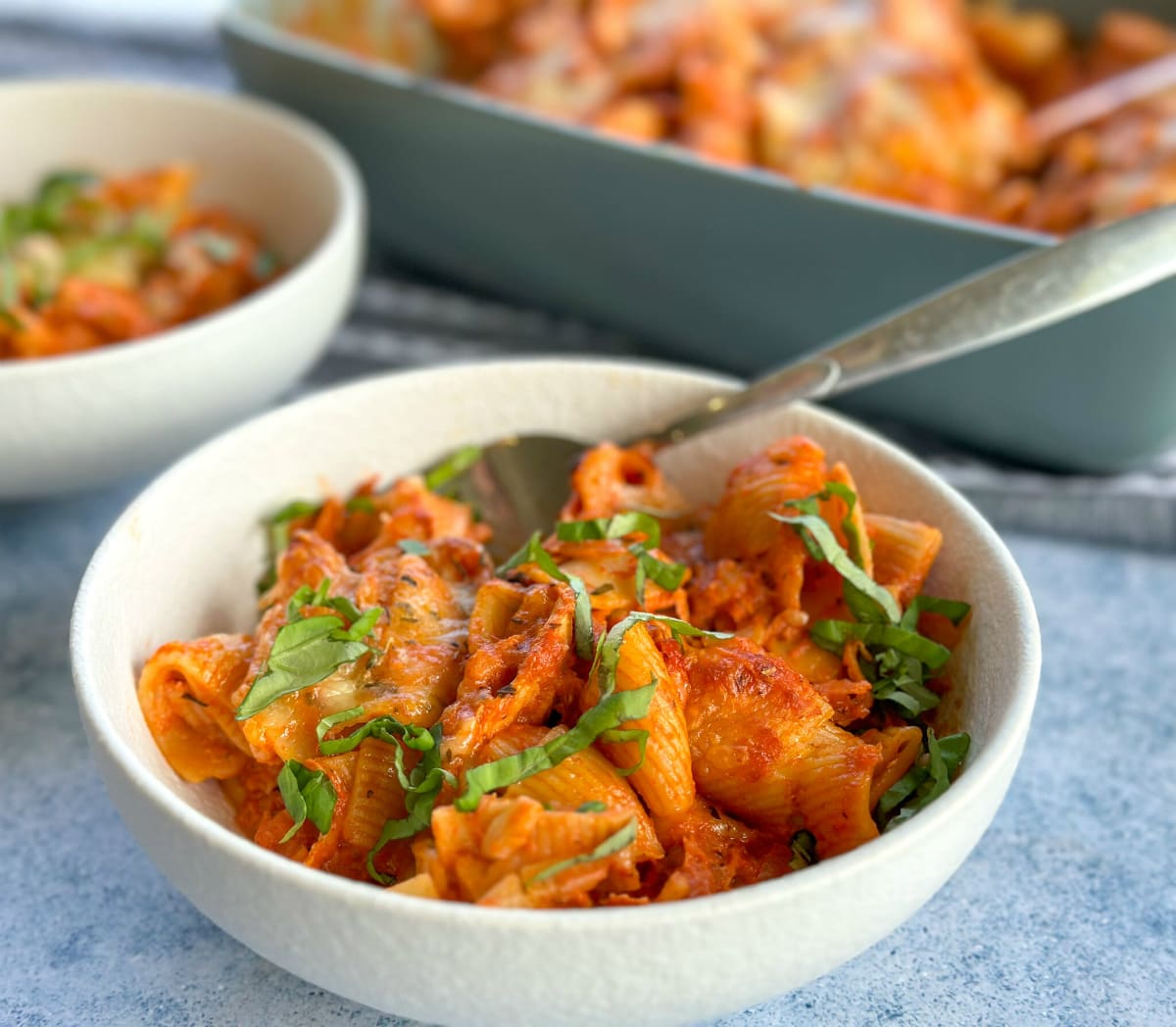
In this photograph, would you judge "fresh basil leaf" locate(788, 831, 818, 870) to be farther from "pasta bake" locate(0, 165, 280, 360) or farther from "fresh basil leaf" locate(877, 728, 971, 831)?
"pasta bake" locate(0, 165, 280, 360)

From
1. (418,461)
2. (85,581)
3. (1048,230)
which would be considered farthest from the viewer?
(1048,230)

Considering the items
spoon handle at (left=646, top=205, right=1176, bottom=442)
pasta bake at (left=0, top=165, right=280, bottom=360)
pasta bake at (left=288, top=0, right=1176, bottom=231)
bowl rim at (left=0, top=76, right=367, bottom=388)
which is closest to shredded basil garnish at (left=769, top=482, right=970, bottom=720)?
spoon handle at (left=646, top=205, right=1176, bottom=442)

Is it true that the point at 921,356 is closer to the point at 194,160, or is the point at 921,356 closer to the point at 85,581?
the point at 85,581

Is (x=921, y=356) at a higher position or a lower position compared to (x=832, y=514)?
higher

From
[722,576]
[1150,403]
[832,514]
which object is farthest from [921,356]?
[1150,403]

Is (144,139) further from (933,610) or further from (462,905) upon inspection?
(462,905)

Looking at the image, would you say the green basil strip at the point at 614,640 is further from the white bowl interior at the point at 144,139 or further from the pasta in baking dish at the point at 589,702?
the white bowl interior at the point at 144,139
